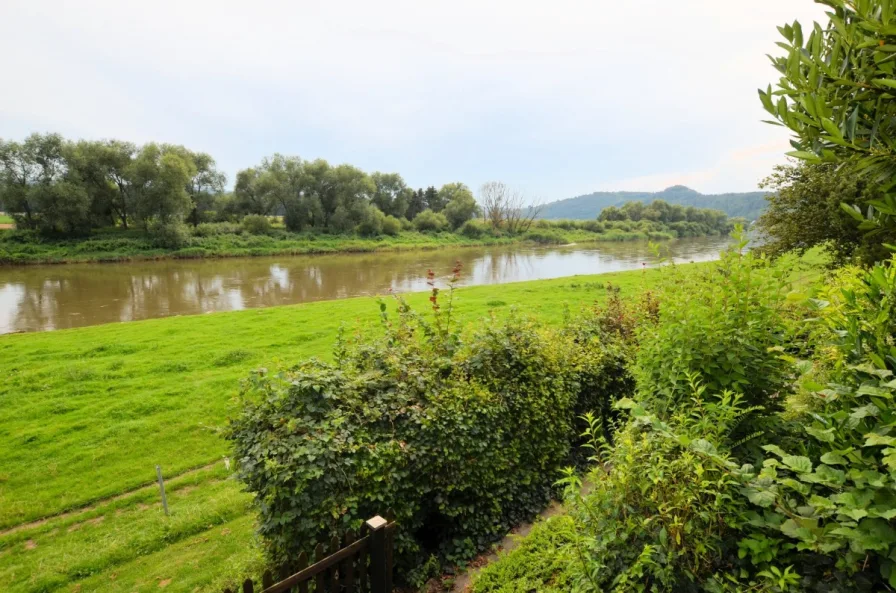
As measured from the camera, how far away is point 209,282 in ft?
94.6

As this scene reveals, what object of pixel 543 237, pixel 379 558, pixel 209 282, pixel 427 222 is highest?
pixel 427 222

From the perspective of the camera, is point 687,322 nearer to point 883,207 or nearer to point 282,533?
point 883,207

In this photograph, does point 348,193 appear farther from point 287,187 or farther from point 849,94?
point 849,94

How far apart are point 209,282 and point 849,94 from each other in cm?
3262

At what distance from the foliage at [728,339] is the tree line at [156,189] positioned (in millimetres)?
48629

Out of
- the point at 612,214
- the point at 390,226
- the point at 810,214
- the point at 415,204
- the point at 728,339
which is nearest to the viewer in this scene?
the point at 728,339

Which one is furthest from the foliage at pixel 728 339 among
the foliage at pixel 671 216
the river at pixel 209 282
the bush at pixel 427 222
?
the foliage at pixel 671 216

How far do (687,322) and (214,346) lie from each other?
13.7 meters

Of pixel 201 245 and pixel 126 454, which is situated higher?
pixel 201 245

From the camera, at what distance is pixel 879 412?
162cm

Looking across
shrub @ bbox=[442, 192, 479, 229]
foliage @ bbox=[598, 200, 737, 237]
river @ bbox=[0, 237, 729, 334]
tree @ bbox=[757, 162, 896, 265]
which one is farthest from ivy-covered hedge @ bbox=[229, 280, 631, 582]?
foliage @ bbox=[598, 200, 737, 237]

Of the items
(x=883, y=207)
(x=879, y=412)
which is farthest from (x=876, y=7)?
(x=879, y=412)

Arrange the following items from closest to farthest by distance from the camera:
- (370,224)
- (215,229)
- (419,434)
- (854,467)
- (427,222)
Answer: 1. (854,467)
2. (419,434)
3. (215,229)
4. (370,224)
5. (427,222)

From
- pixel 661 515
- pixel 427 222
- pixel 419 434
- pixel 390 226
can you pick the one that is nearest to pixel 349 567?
pixel 419 434
